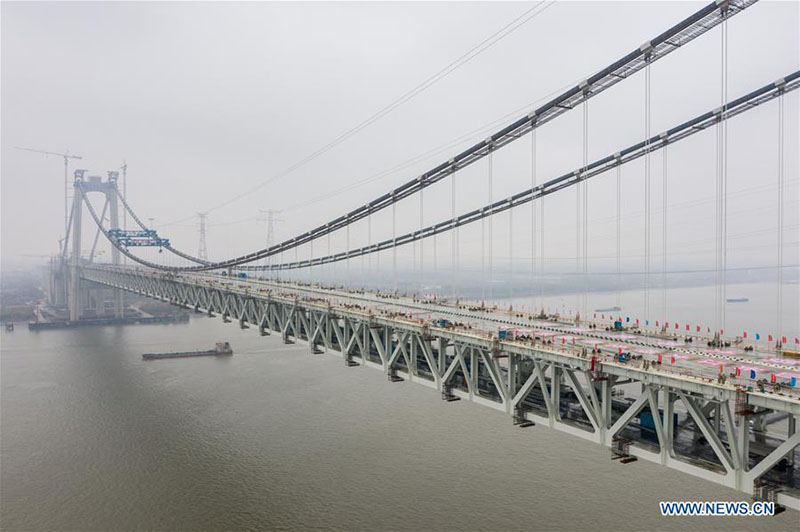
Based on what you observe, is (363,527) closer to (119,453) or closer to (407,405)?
(407,405)

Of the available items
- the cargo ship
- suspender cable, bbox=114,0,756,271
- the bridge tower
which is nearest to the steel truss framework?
suspender cable, bbox=114,0,756,271

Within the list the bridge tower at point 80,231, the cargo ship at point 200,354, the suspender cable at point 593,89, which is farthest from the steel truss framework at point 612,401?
the bridge tower at point 80,231

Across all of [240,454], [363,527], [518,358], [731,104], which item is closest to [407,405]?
[240,454]

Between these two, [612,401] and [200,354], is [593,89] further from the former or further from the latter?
[200,354]

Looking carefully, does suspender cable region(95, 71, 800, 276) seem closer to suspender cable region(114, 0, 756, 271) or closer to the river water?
suspender cable region(114, 0, 756, 271)

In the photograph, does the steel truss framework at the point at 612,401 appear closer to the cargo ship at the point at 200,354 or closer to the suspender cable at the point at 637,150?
the suspender cable at the point at 637,150

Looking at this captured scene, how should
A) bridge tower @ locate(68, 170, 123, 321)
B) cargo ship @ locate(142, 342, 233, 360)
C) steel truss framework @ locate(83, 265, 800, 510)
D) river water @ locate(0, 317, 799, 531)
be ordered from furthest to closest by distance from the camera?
bridge tower @ locate(68, 170, 123, 321) < cargo ship @ locate(142, 342, 233, 360) < river water @ locate(0, 317, 799, 531) < steel truss framework @ locate(83, 265, 800, 510)
